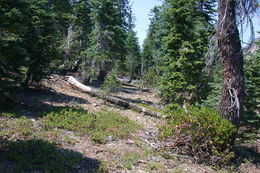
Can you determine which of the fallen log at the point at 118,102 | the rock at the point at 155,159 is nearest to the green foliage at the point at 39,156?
the rock at the point at 155,159

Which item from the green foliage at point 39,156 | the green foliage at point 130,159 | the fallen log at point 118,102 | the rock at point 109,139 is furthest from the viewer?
the fallen log at point 118,102

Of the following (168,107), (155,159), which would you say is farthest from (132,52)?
(155,159)

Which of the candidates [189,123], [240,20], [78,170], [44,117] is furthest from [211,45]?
[44,117]

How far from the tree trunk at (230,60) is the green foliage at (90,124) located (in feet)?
12.7

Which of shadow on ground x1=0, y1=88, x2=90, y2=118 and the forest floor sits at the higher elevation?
shadow on ground x1=0, y1=88, x2=90, y2=118

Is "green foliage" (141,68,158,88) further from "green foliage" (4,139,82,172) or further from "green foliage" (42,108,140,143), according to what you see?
"green foliage" (4,139,82,172)

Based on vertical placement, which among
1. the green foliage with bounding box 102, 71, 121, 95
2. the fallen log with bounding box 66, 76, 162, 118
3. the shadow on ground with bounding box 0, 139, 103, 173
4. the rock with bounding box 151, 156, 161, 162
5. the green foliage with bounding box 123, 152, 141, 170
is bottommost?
→ the rock with bounding box 151, 156, 161, 162

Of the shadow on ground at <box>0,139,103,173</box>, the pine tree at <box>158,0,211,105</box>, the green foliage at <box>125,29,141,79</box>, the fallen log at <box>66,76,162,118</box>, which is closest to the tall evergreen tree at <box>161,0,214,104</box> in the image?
the pine tree at <box>158,0,211,105</box>

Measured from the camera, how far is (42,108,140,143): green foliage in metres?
7.79

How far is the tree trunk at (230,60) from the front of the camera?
7069 mm

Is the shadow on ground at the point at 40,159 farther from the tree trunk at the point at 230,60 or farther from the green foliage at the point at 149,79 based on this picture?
the green foliage at the point at 149,79

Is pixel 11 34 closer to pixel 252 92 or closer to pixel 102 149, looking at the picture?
pixel 102 149

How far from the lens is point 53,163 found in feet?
16.5

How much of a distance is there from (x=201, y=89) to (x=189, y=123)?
605 centimetres
